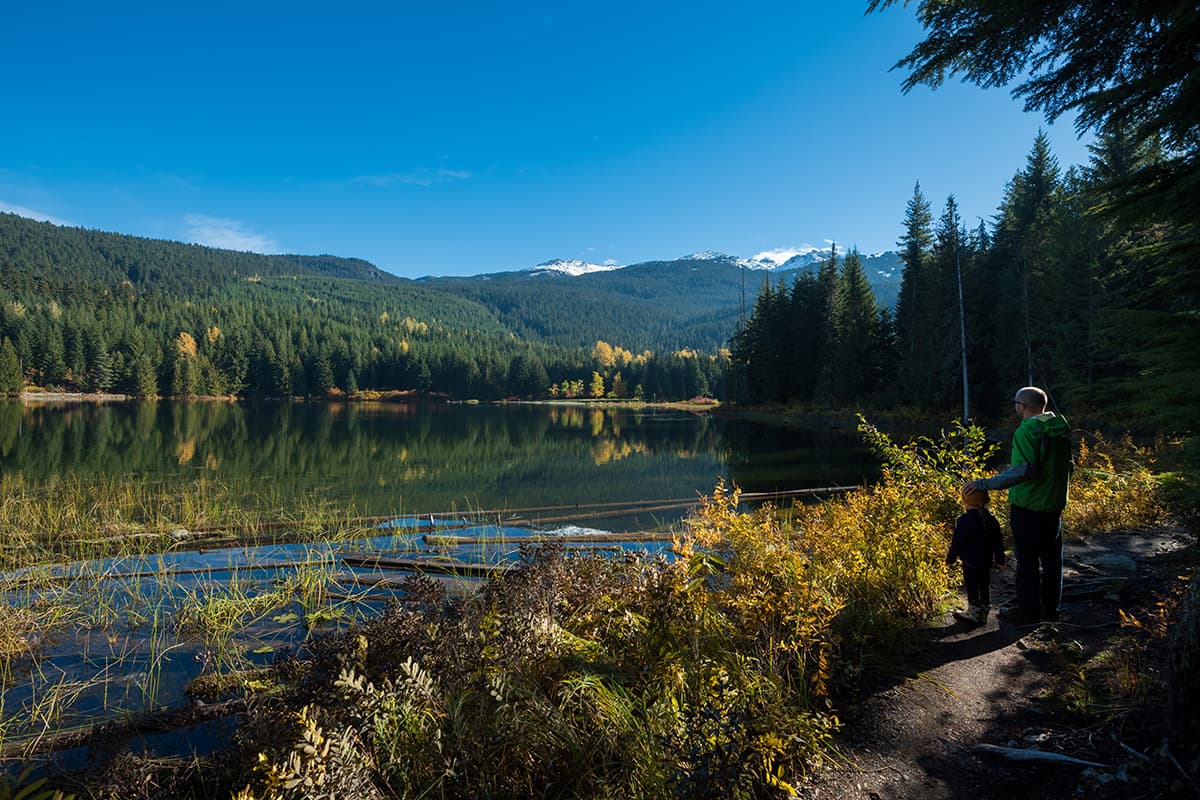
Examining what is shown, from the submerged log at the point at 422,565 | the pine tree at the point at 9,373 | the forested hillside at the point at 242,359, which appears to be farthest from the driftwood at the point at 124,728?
the pine tree at the point at 9,373

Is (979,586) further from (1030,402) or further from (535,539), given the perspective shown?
(535,539)

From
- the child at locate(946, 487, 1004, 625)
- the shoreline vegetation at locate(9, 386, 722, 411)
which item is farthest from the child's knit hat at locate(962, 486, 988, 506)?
the shoreline vegetation at locate(9, 386, 722, 411)

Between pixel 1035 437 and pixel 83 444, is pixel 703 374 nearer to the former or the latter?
pixel 83 444

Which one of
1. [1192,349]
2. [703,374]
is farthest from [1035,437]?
[703,374]

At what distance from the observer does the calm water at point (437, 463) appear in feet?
61.7

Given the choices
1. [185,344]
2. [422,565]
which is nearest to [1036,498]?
[422,565]

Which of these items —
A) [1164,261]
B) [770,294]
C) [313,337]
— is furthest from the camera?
[313,337]

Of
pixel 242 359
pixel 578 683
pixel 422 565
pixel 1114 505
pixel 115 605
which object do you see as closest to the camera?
pixel 578 683

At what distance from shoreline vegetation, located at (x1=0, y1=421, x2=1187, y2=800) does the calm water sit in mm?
9333

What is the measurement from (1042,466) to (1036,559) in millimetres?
900

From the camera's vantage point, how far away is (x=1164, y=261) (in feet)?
14.9

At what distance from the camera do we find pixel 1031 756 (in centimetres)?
310

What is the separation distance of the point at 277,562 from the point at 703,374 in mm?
115232

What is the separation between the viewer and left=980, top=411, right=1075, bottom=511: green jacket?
5.04 metres
